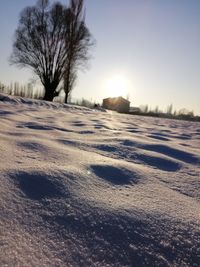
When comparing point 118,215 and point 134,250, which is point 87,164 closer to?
point 118,215

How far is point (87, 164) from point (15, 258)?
68 cm

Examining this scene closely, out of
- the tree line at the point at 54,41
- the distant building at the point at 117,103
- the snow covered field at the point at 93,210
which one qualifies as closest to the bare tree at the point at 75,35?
the tree line at the point at 54,41

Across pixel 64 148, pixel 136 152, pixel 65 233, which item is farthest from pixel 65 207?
pixel 136 152

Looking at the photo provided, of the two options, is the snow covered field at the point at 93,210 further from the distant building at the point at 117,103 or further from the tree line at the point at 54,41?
the distant building at the point at 117,103

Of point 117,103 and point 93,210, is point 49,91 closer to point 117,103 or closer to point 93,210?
point 93,210

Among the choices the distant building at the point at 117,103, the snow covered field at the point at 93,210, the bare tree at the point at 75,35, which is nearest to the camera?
the snow covered field at the point at 93,210

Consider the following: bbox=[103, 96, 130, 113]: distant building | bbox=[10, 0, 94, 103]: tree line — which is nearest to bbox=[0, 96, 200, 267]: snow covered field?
bbox=[10, 0, 94, 103]: tree line

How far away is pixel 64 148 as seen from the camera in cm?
146

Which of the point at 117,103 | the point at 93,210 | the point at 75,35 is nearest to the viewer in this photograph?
the point at 93,210

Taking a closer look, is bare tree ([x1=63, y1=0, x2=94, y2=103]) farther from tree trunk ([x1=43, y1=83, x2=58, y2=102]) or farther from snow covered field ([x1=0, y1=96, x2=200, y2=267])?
snow covered field ([x1=0, y1=96, x2=200, y2=267])

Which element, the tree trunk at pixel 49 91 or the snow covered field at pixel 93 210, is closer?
the snow covered field at pixel 93 210

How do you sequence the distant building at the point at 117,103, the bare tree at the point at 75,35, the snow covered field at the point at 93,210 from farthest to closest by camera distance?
the distant building at the point at 117,103 → the bare tree at the point at 75,35 → the snow covered field at the point at 93,210

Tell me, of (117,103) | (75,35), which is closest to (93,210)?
(75,35)

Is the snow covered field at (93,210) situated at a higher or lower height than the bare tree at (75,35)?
lower
